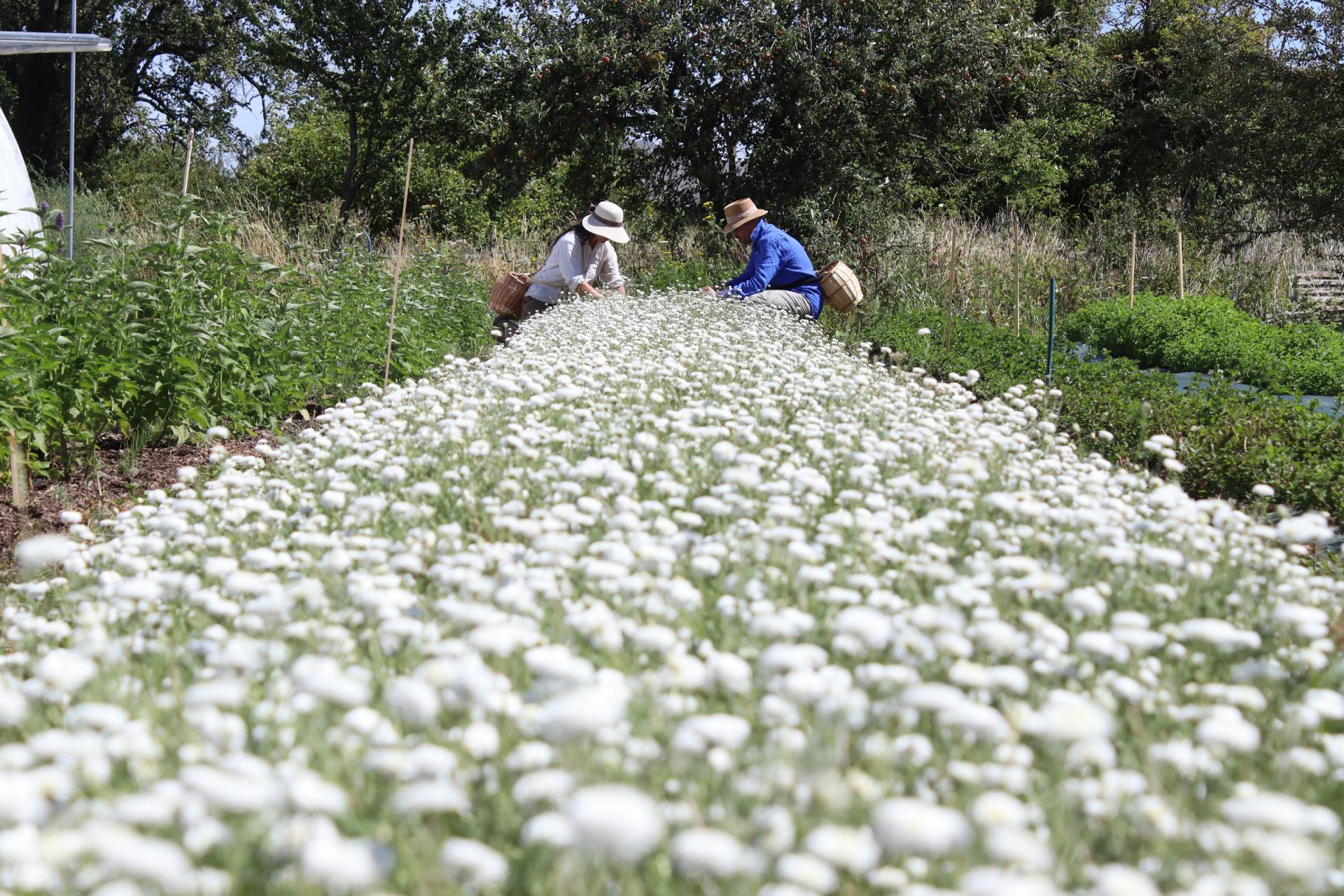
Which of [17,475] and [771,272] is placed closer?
[17,475]

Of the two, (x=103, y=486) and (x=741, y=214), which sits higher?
(x=741, y=214)

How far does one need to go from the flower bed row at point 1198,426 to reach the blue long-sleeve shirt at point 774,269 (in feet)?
6.35

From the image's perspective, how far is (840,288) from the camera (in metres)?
10.6

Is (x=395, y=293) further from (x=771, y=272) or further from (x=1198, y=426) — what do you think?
(x=1198, y=426)

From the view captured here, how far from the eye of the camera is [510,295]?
440 inches

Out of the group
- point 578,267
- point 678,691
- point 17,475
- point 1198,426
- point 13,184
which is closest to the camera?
point 678,691

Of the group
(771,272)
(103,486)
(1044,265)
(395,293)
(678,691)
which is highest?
(1044,265)

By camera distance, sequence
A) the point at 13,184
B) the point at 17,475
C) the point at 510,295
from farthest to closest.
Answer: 1. the point at 13,184
2. the point at 510,295
3. the point at 17,475

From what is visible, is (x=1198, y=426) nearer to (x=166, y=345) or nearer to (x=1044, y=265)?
(x=166, y=345)

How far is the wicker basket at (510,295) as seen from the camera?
11141 mm

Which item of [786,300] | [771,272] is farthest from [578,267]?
[786,300]

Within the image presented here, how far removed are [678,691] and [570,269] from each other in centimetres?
878

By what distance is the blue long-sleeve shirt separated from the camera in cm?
1035

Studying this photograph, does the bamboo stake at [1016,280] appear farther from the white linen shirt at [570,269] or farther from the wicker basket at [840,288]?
the white linen shirt at [570,269]
